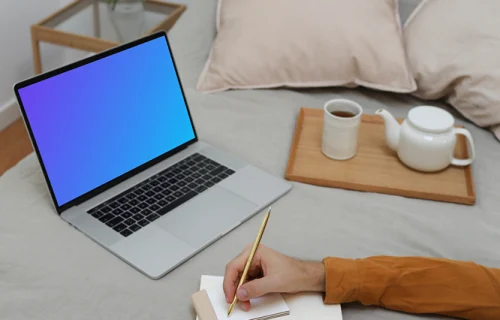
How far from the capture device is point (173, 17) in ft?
6.75

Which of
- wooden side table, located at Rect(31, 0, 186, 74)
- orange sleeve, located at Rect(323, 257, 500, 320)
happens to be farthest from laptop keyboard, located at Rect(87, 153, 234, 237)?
wooden side table, located at Rect(31, 0, 186, 74)

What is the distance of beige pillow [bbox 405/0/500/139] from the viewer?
4.34ft

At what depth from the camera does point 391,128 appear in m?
1.22

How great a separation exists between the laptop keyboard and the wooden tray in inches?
6.9

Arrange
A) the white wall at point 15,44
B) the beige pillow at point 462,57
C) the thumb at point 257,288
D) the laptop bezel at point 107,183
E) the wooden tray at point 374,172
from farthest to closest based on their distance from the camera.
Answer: the white wall at point 15,44 → the beige pillow at point 462,57 → the wooden tray at point 374,172 → the laptop bezel at point 107,183 → the thumb at point 257,288

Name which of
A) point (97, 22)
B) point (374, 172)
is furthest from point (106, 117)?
point (97, 22)

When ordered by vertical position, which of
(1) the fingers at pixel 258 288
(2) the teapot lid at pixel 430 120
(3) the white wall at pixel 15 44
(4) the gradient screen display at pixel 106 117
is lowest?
(3) the white wall at pixel 15 44

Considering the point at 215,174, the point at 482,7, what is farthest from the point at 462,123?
the point at 215,174

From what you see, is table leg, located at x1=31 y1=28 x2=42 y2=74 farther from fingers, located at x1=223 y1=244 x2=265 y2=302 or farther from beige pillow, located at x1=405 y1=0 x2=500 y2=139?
fingers, located at x1=223 y1=244 x2=265 y2=302

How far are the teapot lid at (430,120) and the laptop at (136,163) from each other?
0.98 feet

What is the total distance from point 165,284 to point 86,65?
1.46 feet

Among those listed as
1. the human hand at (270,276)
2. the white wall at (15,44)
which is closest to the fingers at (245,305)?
the human hand at (270,276)

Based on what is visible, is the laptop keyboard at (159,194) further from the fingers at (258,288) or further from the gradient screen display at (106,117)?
the fingers at (258,288)

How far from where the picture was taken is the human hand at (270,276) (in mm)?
837
